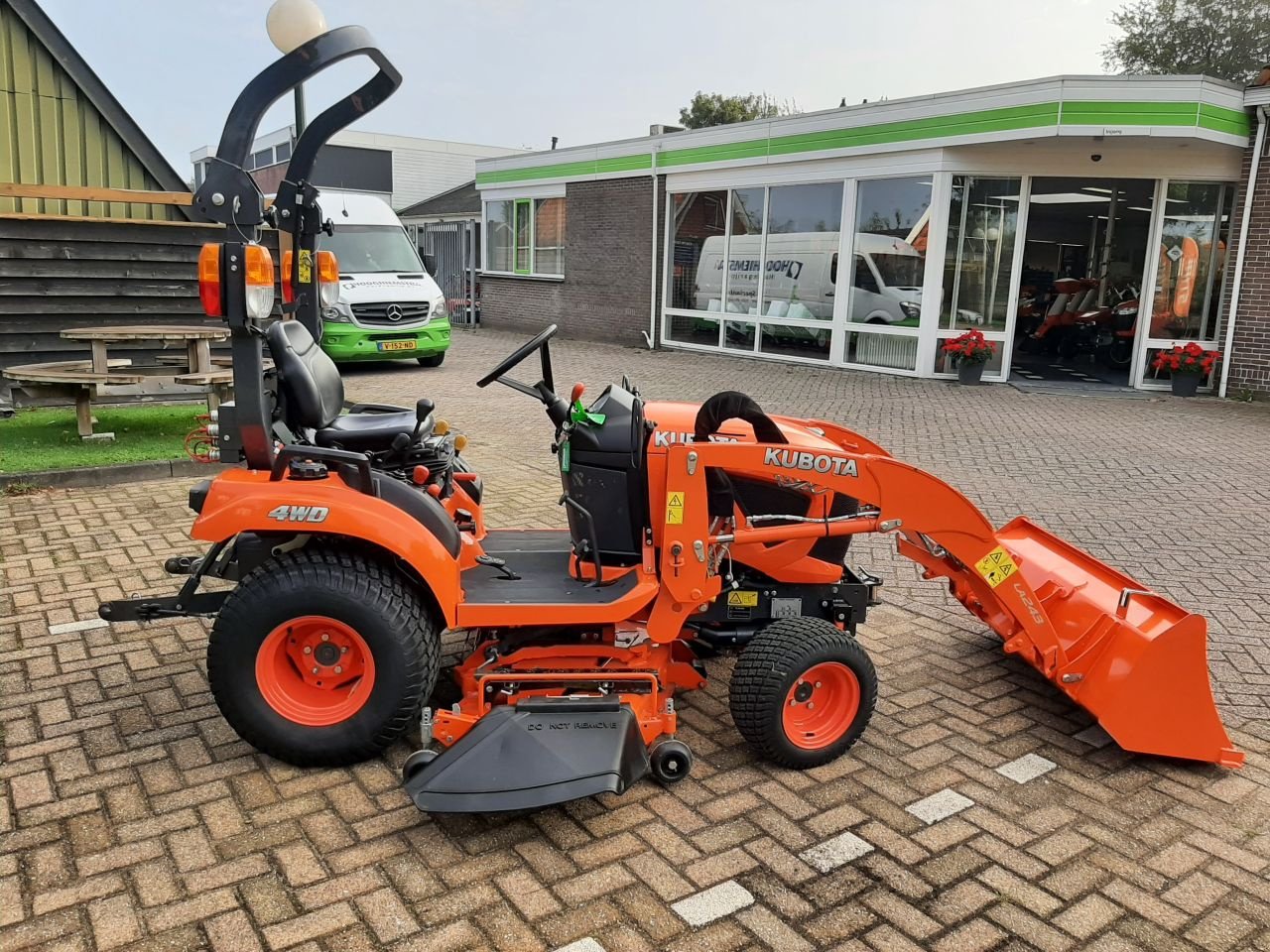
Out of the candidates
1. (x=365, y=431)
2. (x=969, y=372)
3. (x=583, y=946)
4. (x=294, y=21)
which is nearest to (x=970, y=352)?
A: (x=969, y=372)

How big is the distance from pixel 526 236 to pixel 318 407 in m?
17.7

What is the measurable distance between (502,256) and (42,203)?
12.2 meters

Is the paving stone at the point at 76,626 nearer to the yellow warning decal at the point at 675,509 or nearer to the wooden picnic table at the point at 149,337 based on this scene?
the yellow warning decal at the point at 675,509

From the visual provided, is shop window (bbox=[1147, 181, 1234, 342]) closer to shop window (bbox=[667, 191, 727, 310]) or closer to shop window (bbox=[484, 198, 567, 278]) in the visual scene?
shop window (bbox=[667, 191, 727, 310])

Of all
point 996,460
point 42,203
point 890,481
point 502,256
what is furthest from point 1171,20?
point 890,481

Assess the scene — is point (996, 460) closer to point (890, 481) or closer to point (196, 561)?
point (890, 481)

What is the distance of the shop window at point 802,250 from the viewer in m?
14.4

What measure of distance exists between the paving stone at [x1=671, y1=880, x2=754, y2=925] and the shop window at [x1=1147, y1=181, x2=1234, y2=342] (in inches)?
494

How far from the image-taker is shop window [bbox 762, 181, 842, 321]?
14.4 m

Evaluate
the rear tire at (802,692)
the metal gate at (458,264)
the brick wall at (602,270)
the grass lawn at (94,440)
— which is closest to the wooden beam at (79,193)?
the grass lawn at (94,440)

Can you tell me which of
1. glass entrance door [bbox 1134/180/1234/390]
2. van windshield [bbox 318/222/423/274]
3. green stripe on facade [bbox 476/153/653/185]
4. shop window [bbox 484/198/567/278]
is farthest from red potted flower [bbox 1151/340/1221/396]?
shop window [bbox 484/198/567/278]

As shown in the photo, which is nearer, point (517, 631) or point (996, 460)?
point (517, 631)

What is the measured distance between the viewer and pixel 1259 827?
3.06 m

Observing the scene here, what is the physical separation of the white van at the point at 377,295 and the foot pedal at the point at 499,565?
9.86 metres
